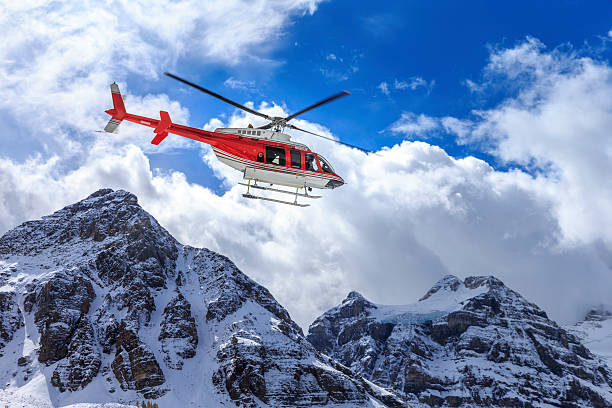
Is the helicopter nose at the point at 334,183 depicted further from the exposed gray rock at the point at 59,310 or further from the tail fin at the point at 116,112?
the exposed gray rock at the point at 59,310

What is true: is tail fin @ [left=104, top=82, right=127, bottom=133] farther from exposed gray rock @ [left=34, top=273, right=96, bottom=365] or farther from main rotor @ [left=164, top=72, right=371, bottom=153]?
exposed gray rock @ [left=34, top=273, right=96, bottom=365]

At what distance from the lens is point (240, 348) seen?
16062 cm

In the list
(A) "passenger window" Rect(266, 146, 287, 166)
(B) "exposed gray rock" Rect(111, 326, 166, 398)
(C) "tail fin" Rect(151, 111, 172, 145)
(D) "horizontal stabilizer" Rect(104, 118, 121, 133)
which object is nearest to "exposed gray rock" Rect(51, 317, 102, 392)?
(B) "exposed gray rock" Rect(111, 326, 166, 398)

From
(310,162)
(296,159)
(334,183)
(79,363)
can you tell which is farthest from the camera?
(79,363)

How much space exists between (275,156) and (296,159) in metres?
2.05

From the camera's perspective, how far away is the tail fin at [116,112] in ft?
161

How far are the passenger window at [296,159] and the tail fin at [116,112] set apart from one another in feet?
51.1

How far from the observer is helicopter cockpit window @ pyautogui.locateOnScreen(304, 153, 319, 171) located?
51625 mm

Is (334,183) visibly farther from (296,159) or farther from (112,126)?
(112,126)

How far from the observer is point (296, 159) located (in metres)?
51.0

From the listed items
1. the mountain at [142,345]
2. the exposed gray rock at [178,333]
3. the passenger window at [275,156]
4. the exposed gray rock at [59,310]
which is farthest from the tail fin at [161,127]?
the exposed gray rock at [59,310]

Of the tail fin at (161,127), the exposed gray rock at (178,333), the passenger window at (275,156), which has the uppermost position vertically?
the exposed gray rock at (178,333)

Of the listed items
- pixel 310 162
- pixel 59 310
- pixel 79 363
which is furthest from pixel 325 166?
pixel 59 310

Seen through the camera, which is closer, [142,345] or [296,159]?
[296,159]
